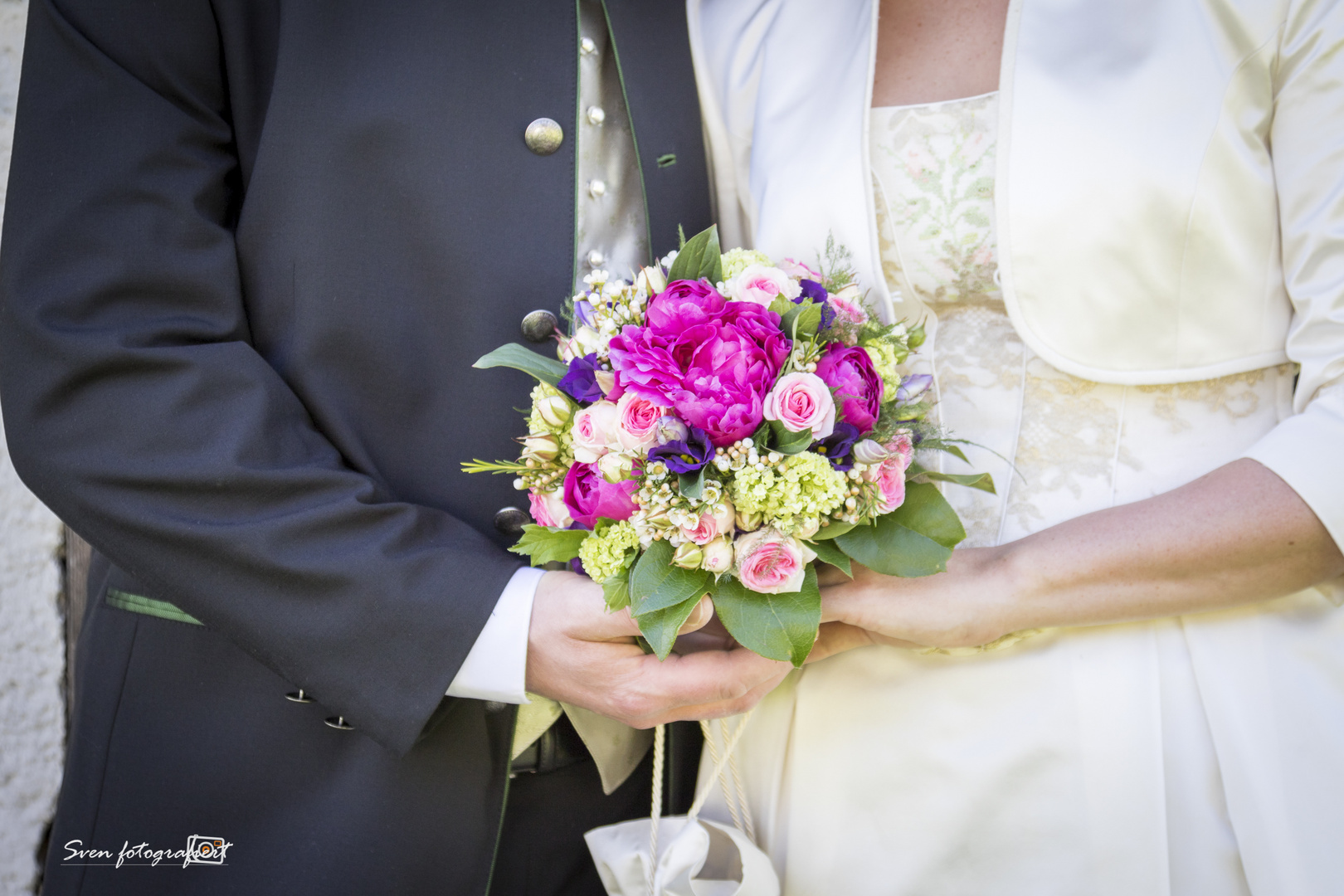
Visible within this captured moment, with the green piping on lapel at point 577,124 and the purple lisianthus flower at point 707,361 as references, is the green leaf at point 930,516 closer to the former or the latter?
the purple lisianthus flower at point 707,361

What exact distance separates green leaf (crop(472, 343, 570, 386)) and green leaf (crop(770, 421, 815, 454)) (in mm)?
338

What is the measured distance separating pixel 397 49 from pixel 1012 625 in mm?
1484

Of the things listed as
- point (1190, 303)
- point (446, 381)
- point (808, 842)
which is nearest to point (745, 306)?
point (446, 381)

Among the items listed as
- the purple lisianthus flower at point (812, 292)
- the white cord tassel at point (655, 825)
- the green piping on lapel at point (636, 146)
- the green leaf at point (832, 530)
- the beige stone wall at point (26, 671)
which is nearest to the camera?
the green leaf at point (832, 530)

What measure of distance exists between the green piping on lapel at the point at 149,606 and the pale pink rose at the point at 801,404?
3.64 ft

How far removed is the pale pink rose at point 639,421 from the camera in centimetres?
115

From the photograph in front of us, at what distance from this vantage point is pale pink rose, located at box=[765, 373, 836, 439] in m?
1.14

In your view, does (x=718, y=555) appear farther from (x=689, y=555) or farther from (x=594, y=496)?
(x=594, y=496)

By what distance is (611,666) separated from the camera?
53.4 inches

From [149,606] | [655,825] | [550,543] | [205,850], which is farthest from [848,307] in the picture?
[205,850]

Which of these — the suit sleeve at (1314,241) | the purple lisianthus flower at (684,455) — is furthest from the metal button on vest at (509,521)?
the suit sleeve at (1314,241)

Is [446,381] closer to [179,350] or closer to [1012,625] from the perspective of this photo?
[179,350]

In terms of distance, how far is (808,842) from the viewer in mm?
1594

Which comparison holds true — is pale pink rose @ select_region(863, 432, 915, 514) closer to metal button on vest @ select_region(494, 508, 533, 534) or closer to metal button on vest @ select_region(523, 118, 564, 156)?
metal button on vest @ select_region(494, 508, 533, 534)
